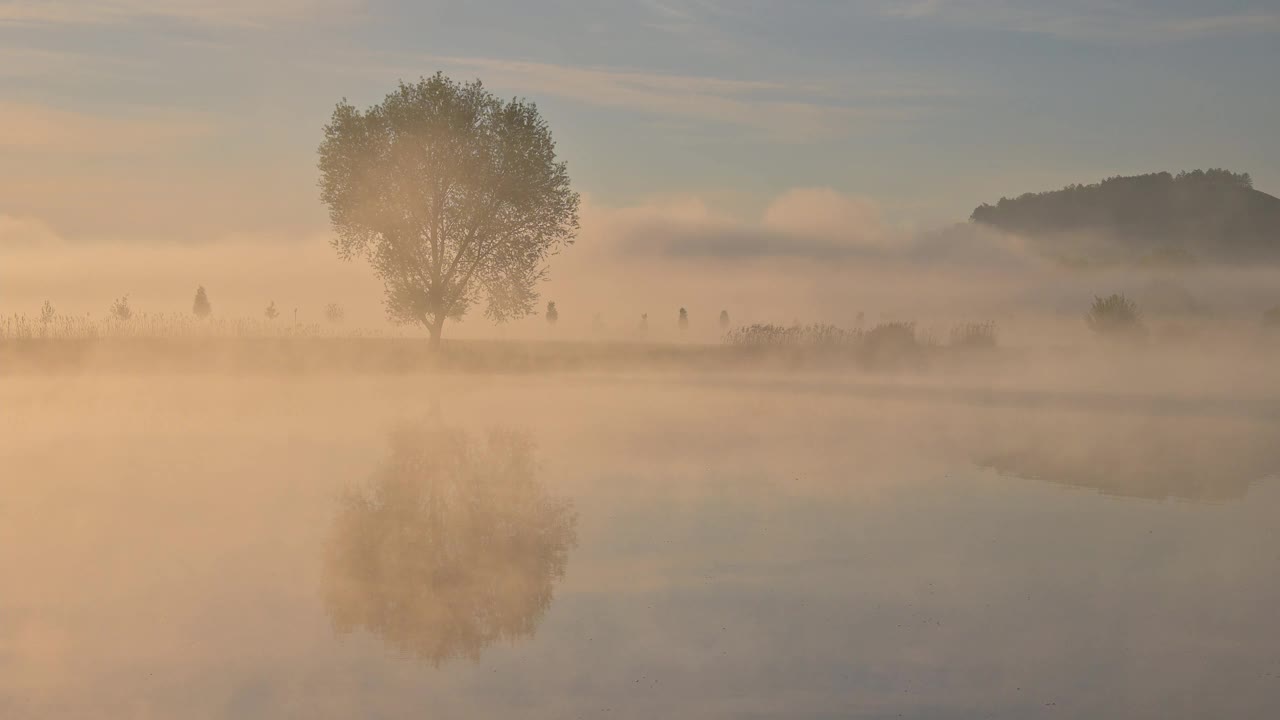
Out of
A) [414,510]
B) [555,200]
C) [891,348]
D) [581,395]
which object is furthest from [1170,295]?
[414,510]

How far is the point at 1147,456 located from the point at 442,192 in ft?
148

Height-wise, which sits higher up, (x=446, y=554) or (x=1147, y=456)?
(x=1147, y=456)

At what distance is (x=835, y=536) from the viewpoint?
1905cm

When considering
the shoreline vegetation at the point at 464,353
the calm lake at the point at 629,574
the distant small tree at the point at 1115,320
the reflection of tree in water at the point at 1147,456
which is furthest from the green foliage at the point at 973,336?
the calm lake at the point at 629,574

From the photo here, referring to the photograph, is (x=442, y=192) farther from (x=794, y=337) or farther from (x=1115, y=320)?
(x=1115, y=320)

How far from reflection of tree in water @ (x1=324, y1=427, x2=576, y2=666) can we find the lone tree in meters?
40.6

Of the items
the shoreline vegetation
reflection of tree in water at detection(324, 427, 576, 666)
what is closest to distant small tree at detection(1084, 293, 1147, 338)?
the shoreline vegetation

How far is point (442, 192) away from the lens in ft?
216

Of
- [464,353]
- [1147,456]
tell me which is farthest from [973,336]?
[1147,456]

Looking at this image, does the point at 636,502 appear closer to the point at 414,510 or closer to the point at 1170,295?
the point at 414,510

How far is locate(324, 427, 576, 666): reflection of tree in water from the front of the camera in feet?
44.9

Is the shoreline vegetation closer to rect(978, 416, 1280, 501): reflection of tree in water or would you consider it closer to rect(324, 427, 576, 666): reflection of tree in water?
rect(978, 416, 1280, 501): reflection of tree in water

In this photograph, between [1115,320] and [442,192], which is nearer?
[442,192]

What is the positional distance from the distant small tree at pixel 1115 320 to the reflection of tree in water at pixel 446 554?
68.3m
